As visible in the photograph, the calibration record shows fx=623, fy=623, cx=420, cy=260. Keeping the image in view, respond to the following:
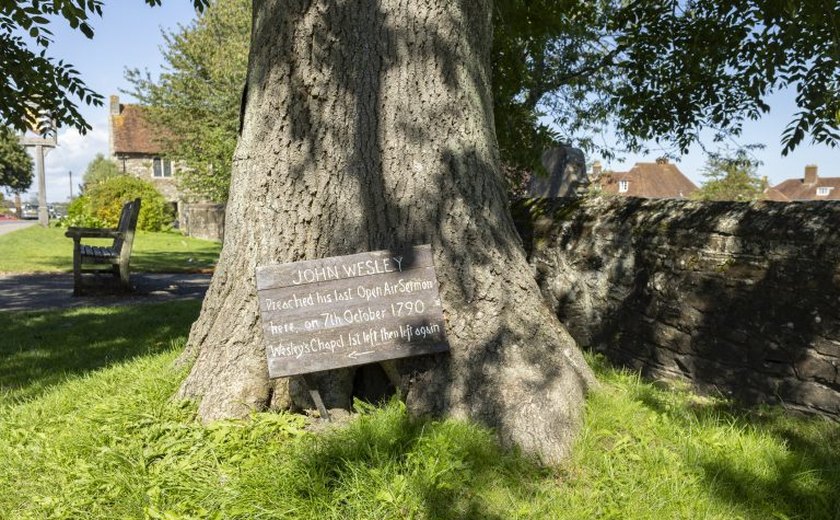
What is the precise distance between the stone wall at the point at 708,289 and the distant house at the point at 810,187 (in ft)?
244

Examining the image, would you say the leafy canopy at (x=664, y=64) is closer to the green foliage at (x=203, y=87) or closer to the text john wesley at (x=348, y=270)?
the text john wesley at (x=348, y=270)

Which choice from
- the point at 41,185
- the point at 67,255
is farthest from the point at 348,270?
the point at 41,185

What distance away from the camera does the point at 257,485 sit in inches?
112

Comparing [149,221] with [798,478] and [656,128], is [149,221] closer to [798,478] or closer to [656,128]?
[656,128]

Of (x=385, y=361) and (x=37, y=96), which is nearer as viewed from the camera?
(x=385, y=361)

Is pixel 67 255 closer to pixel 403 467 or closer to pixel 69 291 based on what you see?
pixel 69 291

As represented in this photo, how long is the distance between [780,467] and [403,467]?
6.10 ft

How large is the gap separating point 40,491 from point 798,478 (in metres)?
3.66

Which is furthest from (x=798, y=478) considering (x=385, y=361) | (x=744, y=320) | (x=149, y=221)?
(x=149, y=221)

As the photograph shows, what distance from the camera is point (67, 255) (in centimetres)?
1612

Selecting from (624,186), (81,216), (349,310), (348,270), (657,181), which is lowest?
(349,310)

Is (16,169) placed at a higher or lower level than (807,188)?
higher

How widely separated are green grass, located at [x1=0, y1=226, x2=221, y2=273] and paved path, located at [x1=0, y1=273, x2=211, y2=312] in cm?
117

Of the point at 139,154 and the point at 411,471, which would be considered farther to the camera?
the point at 139,154
